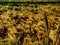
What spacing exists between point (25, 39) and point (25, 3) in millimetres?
666

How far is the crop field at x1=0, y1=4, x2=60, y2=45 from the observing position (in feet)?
3.40

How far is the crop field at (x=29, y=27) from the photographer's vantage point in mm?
1037

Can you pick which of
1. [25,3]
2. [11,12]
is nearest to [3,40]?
[11,12]

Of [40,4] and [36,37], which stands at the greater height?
[40,4]

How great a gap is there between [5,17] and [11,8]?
0.76 feet

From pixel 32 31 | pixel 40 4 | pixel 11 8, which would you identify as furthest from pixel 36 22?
pixel 40 4

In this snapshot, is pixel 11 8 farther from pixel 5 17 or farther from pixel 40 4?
pixel 40 4

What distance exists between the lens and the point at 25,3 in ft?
5.34

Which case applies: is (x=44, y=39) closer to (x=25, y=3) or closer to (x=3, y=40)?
(x=3, y=40)

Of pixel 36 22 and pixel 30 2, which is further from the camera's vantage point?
pixel 30 2

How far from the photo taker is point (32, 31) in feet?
3.56

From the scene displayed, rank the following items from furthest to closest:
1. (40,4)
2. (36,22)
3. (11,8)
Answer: (40,4) → (11,8) → (36,22)

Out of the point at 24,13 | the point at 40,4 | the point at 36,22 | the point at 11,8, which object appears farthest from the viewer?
the point at 40,4

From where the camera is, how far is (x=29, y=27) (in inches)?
43.9
